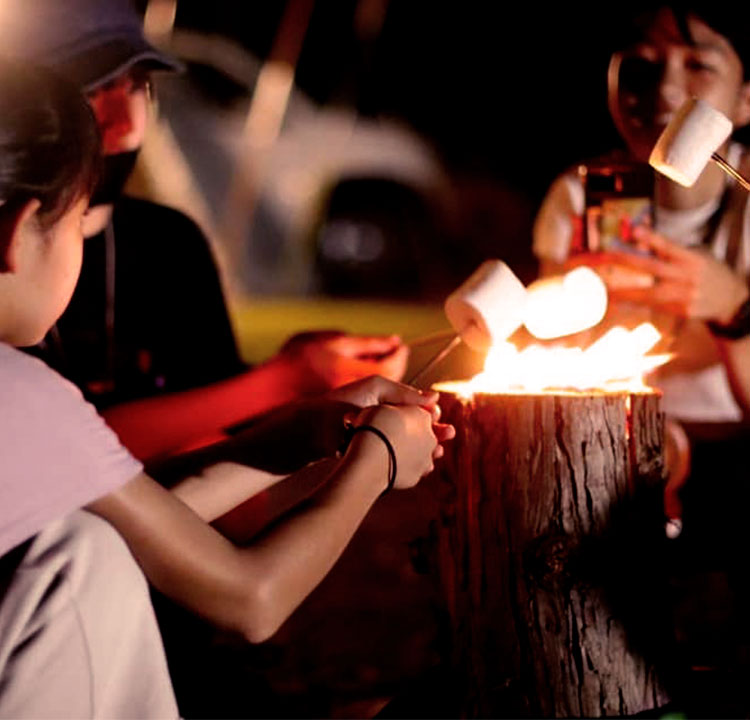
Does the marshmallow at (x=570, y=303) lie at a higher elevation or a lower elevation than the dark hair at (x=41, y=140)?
lower

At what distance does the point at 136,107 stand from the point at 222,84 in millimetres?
13224

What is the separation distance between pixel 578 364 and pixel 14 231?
6.00 feet

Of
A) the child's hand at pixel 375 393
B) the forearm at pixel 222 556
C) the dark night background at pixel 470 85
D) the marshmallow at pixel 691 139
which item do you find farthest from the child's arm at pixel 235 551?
the dark night background at pixel 470 85

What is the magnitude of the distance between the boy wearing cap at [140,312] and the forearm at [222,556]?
1.36 metres

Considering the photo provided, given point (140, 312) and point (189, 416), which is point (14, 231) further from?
point (140, 312)

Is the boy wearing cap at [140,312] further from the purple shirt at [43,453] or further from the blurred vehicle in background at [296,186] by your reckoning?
the blurred vehicle in background at [296,186]

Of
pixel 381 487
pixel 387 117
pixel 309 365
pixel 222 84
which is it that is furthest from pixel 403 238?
pixel 381 487

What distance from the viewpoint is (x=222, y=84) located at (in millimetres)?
16859

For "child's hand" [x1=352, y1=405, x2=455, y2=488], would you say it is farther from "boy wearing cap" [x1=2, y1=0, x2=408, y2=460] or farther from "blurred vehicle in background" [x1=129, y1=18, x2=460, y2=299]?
"blurred vehicle in background" [x1=129, y1=18, x2=460, y2=299]

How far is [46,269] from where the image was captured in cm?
239

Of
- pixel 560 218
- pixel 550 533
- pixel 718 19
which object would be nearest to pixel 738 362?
pixel 560 218

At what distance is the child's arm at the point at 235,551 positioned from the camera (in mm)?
2275

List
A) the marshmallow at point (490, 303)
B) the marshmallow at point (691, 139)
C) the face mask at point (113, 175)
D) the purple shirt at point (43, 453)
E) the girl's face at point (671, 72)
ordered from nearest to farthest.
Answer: the purple shirt at point (43, 453) → the marshmallow at point (691, 139) → the marshmallow at point (490, 303) → the face mask at point (113, 175) → the girl's face at point (671, 72)

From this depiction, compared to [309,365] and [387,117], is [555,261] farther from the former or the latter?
[387,117]
